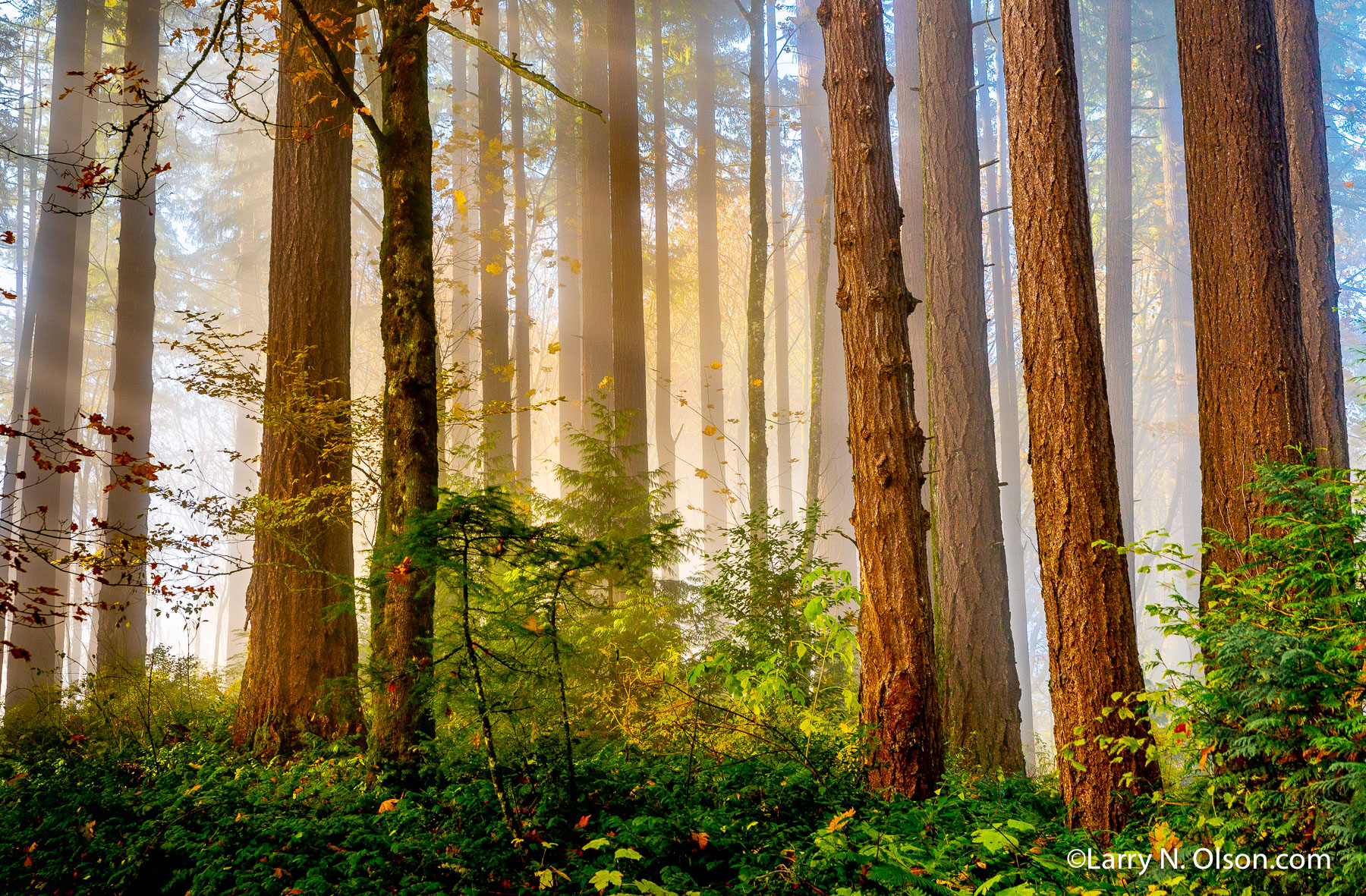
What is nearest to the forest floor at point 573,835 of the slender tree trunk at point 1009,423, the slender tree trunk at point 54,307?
the slender tree trunk at point 54,307

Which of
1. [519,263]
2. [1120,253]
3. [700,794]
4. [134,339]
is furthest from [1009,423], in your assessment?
[134,339]

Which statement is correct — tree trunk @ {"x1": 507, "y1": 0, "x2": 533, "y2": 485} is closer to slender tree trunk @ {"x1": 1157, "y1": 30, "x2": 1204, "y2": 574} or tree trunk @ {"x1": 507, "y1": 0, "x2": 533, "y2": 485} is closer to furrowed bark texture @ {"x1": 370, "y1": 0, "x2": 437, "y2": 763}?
furrowed bark texture @ {"x1": 370, "y1": 0, "x2": 437, "y2": 763}

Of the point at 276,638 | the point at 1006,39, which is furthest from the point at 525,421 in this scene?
the point at 1006,39

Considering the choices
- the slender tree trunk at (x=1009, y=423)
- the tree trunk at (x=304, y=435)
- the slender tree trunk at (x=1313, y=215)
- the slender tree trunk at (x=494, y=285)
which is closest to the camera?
the tree trunk at (x=304, y=435)

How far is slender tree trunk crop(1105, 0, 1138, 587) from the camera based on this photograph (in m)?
14.7

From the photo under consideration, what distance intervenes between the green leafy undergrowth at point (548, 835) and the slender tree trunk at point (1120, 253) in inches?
452

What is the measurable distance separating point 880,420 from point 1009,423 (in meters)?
15.4

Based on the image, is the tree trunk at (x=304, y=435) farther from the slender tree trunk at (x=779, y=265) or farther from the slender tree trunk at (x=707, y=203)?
the slender tree trunk at (x=779, y=265)

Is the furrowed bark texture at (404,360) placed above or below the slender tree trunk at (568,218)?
below

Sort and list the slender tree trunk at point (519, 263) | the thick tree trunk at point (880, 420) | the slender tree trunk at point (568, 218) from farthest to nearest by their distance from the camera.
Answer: the slender tree trunk at point (568, 218), the slender tree trunk at point (519, 263), the thick tree trunk at point (880, 420)

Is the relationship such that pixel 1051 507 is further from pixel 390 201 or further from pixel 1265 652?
pixel 390 201

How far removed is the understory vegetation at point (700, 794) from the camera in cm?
313

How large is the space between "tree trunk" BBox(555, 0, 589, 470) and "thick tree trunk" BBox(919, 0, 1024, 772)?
7.48 m

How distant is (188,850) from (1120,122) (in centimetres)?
1874
